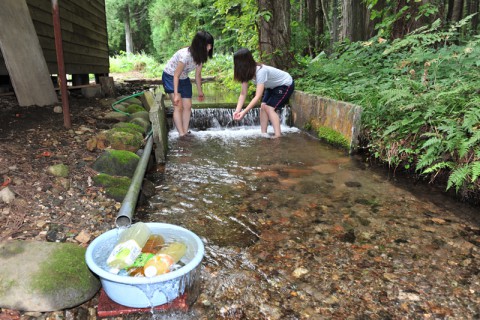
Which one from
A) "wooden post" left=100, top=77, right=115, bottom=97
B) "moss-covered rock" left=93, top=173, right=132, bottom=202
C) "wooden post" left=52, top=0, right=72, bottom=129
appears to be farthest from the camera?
"wooden post" left=100, top=77, right=115, bottom=97

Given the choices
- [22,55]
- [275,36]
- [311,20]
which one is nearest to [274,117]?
[275,36]

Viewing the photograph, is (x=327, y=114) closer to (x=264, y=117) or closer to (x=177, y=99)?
(x=264, y=117)

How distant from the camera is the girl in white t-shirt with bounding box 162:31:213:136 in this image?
543 cm

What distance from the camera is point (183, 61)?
557cm

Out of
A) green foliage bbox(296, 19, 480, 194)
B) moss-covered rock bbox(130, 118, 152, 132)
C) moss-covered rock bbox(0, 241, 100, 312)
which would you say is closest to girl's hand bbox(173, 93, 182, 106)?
moss-covered rock bbox(130, 118, 152, 132)

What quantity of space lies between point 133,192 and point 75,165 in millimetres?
1176

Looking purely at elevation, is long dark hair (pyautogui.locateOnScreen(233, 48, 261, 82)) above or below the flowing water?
above

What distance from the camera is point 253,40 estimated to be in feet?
30.7

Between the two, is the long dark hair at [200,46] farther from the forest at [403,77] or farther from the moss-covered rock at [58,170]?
the moss-covered rock at [58,170]

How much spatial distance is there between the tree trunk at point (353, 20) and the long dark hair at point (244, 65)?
6921 millimetres

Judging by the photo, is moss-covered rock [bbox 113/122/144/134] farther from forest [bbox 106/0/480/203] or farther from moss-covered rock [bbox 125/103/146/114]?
forest [bbox 106/0/480/203]

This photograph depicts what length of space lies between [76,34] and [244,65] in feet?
17.4

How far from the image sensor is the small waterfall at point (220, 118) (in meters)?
7.75

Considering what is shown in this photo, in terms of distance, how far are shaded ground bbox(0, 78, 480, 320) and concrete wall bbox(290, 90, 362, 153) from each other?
1.89 m
